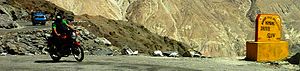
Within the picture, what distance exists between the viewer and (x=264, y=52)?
61.5 ft

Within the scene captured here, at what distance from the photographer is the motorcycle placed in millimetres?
15699

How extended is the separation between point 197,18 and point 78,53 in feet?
377

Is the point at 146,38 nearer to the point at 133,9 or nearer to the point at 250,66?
the point at 250,66

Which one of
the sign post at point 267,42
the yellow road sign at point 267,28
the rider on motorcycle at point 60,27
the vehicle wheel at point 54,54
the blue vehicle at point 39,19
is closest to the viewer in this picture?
the rider on motorcycle at point 60,27

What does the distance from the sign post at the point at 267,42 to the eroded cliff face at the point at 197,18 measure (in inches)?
3508

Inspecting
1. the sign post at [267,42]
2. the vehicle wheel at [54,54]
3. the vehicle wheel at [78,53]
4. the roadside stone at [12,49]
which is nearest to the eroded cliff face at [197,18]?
the roadside stone at [12,49]

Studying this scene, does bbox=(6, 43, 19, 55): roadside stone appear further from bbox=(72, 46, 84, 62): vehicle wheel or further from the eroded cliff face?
the eroded cliff face

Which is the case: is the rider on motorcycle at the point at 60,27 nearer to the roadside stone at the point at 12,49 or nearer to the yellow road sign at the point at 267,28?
the yellow road sign at the point at 267,28

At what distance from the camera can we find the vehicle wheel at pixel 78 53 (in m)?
16.0

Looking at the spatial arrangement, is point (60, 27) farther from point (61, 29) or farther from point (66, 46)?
point (66, 46)

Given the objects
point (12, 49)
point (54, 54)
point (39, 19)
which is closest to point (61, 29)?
point (54, 54)

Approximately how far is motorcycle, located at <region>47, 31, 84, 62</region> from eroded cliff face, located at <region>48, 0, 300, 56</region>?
296 feet

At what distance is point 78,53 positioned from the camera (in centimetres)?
1623

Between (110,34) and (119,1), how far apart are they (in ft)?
277
